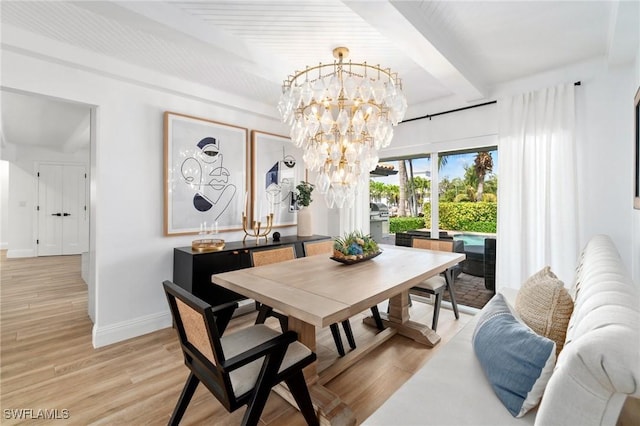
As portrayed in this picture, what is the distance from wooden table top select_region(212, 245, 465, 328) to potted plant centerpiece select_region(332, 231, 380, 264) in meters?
0.06

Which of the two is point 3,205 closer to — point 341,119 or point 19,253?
point 19,253

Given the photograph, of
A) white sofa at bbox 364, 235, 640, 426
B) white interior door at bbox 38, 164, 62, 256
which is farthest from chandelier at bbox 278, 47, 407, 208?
white interior door at bbox 38, 164, 62, 256

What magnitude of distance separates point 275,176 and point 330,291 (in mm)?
2550

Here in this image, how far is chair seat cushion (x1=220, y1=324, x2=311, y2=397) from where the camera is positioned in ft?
4.45

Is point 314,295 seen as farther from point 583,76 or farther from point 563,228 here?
point 583,76

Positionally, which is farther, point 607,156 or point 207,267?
point 207,267

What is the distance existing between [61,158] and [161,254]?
19.6ft

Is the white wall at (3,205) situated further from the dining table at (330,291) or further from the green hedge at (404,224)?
the green hedge at (404,224)

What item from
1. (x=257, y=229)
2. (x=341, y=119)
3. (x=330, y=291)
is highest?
(x=341, y=119)

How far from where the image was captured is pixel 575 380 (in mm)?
→ 709

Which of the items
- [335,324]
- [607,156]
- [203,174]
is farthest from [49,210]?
[607,156]

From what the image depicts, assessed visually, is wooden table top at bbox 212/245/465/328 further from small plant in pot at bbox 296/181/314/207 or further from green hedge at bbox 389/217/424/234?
small plant in pot at bbox 296/181/314/207

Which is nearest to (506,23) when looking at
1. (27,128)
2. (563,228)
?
(563,228)

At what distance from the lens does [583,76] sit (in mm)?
2615
